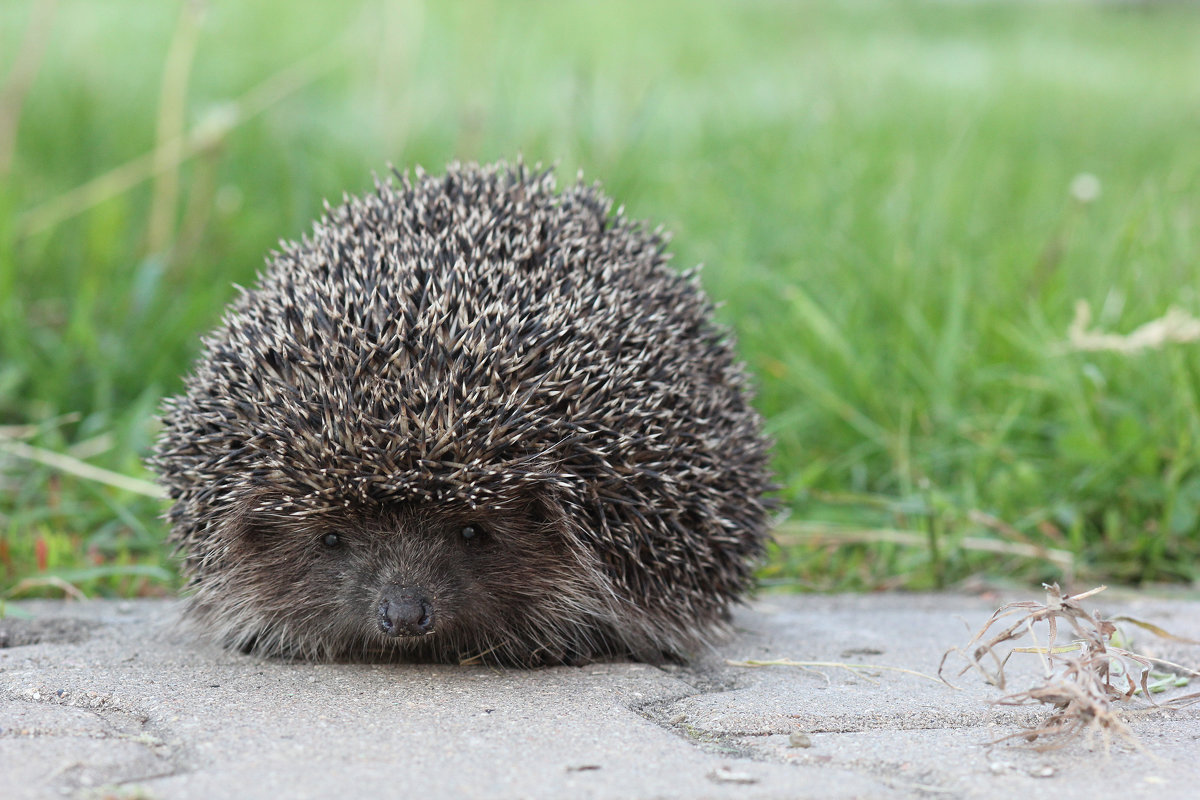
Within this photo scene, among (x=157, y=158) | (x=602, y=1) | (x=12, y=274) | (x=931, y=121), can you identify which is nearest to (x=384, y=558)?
(x=12, y=274)

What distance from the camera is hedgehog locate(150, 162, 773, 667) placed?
12.6ft

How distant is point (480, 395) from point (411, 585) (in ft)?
2.03

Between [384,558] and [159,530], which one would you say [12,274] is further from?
[384,558]

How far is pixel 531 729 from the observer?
10.6 ft

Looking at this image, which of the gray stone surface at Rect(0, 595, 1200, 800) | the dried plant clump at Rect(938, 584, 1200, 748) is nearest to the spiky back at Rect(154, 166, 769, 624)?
the gray stone surface at Rect(0, 595, 1200, 800)

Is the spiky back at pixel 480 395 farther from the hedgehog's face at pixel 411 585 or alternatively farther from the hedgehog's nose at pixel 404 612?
the hedgehog's nose at pixel 404 612

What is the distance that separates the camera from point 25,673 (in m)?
3.73

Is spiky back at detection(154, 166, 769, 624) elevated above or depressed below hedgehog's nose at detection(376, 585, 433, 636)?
above

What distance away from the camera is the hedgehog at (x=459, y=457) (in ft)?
12.6

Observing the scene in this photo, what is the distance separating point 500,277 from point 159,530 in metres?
2.55

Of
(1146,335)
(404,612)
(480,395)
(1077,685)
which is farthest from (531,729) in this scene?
(1146,335)

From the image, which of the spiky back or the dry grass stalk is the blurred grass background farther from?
the spiky back

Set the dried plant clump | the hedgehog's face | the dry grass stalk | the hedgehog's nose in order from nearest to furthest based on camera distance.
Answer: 1. the dried plant clump
2. the hedgehog's nose
3. the hedgehog's face
4. the dry grass stalk

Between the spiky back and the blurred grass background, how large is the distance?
99 cm
